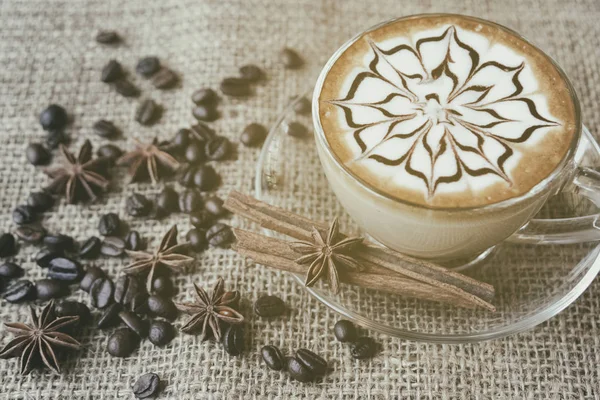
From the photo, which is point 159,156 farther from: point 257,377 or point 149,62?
point 257,377

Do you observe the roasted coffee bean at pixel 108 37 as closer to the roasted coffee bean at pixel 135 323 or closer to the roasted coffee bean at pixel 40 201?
the roasted coffee bean at pixel 40 201

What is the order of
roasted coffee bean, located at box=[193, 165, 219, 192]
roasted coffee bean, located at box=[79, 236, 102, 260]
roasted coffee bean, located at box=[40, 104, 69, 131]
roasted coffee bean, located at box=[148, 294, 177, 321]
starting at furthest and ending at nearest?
roasted coffee bean, located at box=[40, 104, 69, 131] → roasted coffee bean, located at box=[193, 165, 219, 192] → roasted coffee bean, located at box=[79, 236, 102, 260] → roasted coffee bean, located at box=[148, 294, 177, 321]

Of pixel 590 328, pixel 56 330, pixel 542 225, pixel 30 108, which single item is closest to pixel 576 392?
pixel 590 328

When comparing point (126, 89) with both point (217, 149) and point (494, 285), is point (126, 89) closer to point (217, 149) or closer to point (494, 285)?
point (217, 149)

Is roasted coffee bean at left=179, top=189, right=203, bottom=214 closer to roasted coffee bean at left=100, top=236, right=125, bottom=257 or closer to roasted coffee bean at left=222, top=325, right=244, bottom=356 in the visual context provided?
roasted coffee bean at left=100, top=236, right=125, bottom=257

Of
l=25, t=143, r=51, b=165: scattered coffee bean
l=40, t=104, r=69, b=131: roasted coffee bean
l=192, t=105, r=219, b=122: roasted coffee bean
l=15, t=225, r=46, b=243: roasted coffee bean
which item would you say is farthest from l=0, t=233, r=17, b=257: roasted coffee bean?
l=192, t=105, r=219, b=122: roasted coffee bean
